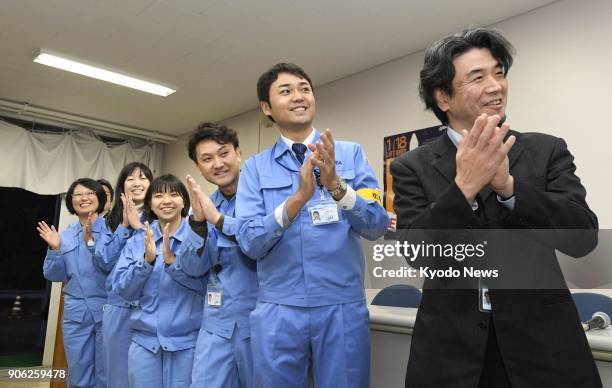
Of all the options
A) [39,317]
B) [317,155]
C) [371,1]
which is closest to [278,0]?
[371,1]

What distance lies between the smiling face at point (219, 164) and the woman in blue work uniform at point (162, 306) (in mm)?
277

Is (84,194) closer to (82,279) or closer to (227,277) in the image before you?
(82,279)

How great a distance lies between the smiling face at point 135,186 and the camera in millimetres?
3078

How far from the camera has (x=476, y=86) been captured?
1.03m

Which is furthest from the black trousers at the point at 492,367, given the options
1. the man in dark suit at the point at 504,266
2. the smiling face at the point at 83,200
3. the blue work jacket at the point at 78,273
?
the smiling face at the point at 83,200

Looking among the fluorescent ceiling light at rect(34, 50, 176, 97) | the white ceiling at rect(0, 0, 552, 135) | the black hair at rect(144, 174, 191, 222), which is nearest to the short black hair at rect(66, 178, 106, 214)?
the black hair at rect(144, 174, 191, 222)

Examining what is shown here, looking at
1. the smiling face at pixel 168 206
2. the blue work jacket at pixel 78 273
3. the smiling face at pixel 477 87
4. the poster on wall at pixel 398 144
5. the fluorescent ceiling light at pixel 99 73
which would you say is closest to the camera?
the smiling face at pixel 477 87

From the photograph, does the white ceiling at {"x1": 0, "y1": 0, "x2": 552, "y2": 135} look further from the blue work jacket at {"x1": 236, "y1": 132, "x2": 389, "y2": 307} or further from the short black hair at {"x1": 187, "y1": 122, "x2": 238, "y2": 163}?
the blue work jacket at {"x1": 236, "y1": 132, "x2": 389, "y2": 307}

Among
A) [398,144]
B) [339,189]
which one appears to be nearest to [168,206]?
[339,189]

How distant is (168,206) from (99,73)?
292 centimetres

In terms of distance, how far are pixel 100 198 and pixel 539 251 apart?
3.34 m

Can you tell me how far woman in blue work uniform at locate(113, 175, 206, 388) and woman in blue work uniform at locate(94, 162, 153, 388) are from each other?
0.62 ft

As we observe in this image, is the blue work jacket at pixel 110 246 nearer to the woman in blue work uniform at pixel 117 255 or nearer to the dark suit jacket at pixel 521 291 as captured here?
the woman in blue work uniform at pixel 117 255

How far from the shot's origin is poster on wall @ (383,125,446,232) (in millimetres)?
3981
